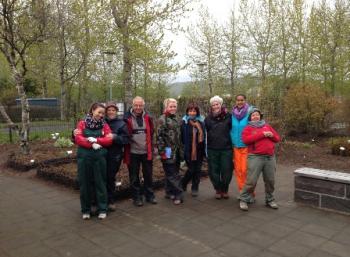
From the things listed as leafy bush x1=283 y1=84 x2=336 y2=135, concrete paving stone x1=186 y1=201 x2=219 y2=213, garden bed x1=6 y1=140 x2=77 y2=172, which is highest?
leafy bush x1=283 y1=84 x2=336 y2=135

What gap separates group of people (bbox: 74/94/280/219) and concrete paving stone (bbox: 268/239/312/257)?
122 centimetres

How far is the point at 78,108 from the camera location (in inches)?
559

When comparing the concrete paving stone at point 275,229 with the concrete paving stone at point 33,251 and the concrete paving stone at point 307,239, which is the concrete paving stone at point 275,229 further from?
the concrete paving stone at point 33,251

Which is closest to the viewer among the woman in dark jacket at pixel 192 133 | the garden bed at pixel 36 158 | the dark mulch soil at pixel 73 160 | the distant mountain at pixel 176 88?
the woman in dark jacket at pixel 192 133

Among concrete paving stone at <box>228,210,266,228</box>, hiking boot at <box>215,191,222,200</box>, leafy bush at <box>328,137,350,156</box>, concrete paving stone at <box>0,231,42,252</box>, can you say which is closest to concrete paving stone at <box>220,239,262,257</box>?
concrete paving stone at <box>228,210,266,228</box>

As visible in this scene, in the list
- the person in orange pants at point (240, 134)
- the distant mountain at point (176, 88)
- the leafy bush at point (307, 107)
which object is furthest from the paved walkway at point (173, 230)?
the distant mountain at point (176, 88)

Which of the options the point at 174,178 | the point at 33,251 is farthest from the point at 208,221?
the point at 33,251

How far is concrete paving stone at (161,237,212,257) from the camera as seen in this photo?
3843 mm

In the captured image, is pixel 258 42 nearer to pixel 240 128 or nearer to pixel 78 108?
pixel 78 108

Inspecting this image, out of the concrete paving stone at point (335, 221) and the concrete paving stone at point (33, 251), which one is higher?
the concrete paving stone at point (335, 221)

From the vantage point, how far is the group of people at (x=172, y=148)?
4887 millimetres

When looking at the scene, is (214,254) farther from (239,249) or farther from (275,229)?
(275,229)

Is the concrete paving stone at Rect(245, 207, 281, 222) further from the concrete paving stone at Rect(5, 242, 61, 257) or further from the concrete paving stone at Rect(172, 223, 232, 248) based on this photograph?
the concrete paving stone at Rect(5, 242, 61, 257)

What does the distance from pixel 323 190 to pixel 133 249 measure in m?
2.99
